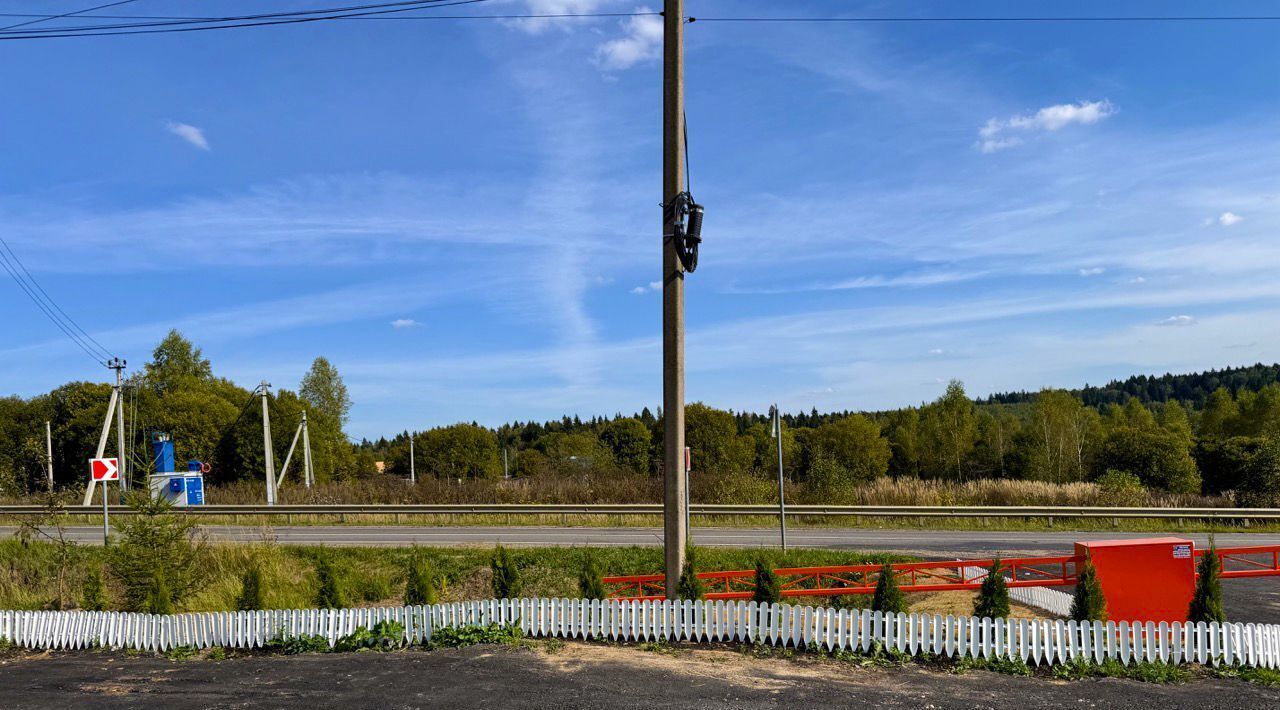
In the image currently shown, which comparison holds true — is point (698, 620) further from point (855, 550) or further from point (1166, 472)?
point (1166, 472)

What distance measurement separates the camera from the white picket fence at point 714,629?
1008cm

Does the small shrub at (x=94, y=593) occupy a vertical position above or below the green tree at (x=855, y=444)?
below

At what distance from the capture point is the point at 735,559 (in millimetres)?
20125

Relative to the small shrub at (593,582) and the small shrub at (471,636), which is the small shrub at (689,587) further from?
the small shrub at (471,636)

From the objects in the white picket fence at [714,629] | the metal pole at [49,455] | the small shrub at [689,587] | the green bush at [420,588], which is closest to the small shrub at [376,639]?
the white picket fence at [714,629]

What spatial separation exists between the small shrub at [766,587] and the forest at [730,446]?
1980 cm

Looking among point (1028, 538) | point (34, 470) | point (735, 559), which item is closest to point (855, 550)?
point (735, 559)

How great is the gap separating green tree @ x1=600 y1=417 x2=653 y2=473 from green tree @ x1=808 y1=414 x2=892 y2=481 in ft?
45.3

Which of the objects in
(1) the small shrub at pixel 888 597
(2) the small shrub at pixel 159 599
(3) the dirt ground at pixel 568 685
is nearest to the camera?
(3) the dirt ground at pixel 568 685

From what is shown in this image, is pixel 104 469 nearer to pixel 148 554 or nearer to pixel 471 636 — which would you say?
pixel 148 554

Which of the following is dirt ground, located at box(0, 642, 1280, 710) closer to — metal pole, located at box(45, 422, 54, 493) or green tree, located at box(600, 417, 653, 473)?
metal pole, located at box(45, 422, 54, 493)

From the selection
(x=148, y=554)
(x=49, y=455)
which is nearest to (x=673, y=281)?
(x=148, y=554)

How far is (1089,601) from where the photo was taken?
1077cm

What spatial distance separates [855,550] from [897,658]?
1157 centimetres
